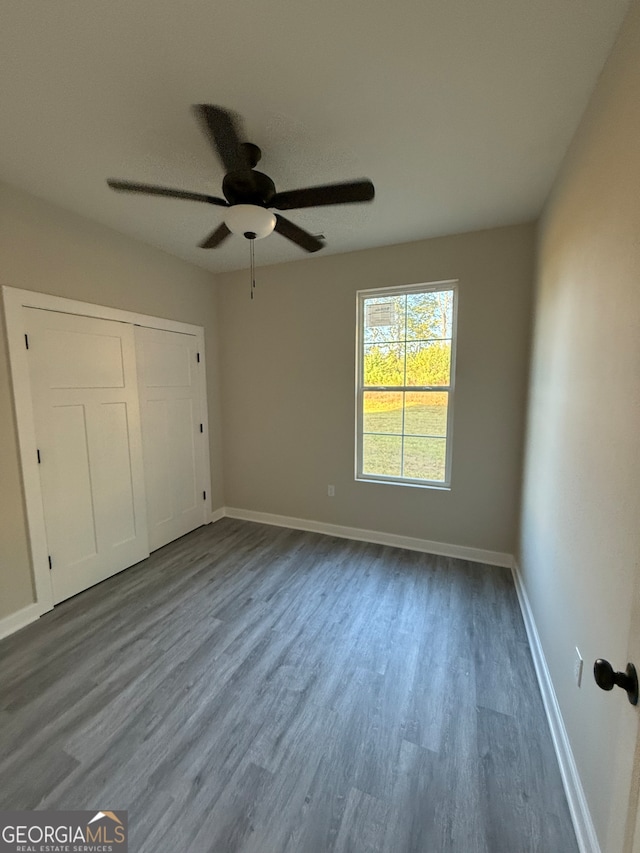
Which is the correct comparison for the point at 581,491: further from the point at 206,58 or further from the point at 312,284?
the point at 312,284

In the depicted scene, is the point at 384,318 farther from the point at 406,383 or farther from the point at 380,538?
the point at 380,538

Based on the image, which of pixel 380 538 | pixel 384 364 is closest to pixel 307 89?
pixel 384 364

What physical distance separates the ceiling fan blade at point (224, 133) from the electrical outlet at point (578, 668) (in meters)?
2.28

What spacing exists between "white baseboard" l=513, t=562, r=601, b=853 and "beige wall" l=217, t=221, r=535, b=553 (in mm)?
1151

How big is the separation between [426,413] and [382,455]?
0.57 meters

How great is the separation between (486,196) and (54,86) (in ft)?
7.58

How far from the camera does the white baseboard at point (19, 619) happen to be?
211cm

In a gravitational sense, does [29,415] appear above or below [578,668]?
above

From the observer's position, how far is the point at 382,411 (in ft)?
10.7

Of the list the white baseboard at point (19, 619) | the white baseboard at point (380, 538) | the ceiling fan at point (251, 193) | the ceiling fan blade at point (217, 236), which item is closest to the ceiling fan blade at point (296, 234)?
the ceiling fan at point (251, 193)

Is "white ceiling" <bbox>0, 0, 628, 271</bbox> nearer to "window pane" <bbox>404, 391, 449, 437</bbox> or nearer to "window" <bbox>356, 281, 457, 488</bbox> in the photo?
"window" <bbox>356, 281, 457, 488</bbox>

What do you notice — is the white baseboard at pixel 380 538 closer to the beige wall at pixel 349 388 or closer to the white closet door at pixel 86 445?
the beige wall at pixel 349 388

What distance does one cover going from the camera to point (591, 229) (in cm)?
137

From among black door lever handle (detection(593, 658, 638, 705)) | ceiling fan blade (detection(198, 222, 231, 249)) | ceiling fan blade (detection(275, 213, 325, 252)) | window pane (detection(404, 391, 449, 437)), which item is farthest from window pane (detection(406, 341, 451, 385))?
black door lever handle (detection(593, 658, 638, 705))
